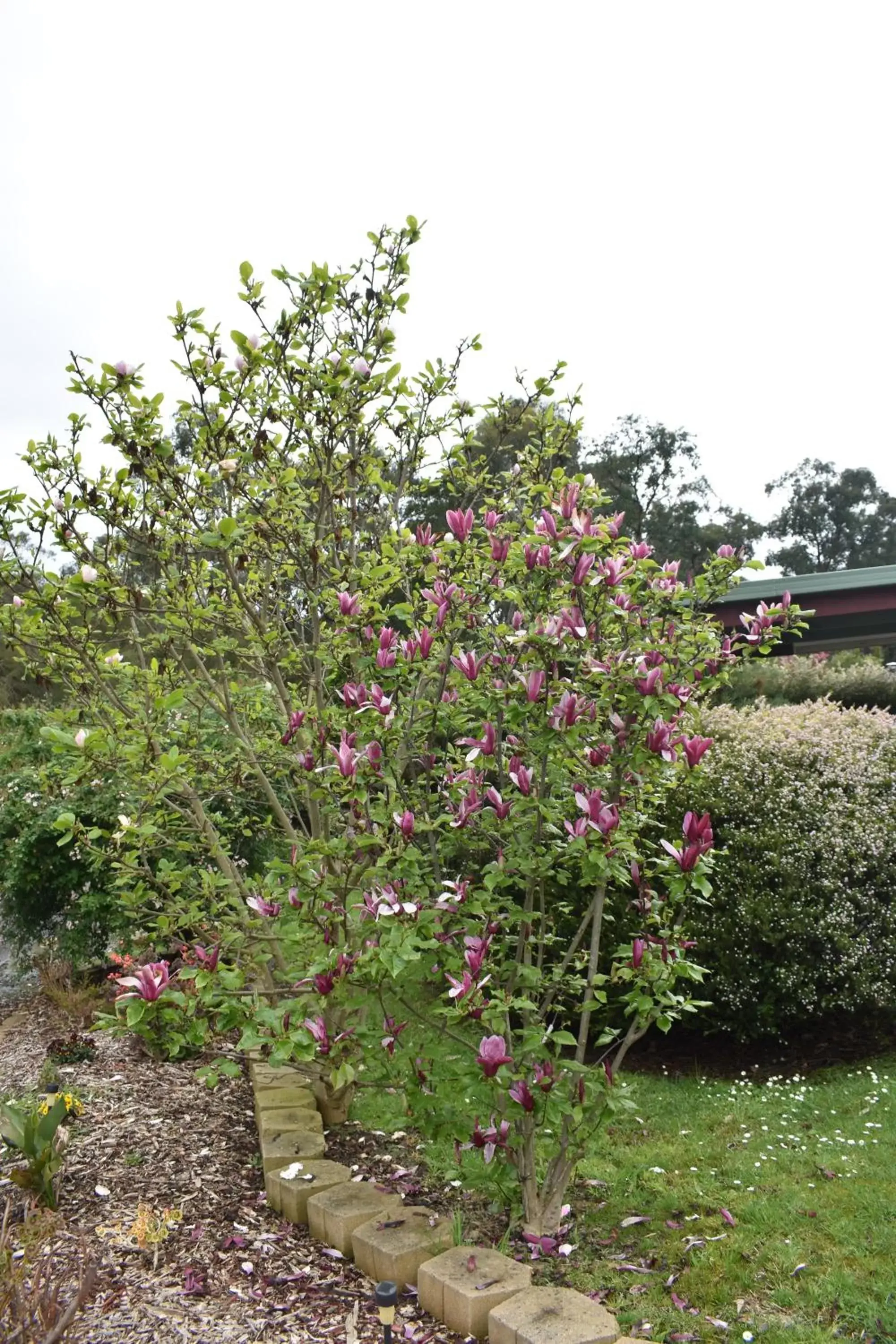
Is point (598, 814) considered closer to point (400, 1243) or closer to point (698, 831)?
point (698, 831)

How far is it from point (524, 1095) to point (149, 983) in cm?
96

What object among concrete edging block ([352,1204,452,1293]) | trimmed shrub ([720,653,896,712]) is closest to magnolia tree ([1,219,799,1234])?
concrete edging block ([352,1204,452,1293])

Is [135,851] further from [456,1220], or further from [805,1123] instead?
[805,1123]

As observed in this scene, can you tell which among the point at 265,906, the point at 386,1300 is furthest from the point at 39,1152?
the point at 386,1300

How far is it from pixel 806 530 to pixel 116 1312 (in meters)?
46.0

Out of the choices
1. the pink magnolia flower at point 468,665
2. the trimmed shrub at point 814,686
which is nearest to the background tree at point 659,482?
the trimmed shrub at point 814,686

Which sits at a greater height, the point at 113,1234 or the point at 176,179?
the point at 176,179

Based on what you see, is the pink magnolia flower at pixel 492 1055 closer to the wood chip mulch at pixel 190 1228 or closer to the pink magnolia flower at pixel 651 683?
the wood chip mulch at pixel 190 1228

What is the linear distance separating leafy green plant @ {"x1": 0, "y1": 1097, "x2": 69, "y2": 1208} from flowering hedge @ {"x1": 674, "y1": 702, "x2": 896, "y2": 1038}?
2602mm

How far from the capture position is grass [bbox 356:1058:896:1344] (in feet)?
7.44

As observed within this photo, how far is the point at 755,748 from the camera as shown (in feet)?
14.6

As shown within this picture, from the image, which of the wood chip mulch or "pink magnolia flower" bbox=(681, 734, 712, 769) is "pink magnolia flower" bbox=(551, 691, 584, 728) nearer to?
"pink magnolia flower" bbox=(681, 734, 712, 769)

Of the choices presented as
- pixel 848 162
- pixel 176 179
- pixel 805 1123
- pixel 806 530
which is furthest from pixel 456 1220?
pixel 806 530

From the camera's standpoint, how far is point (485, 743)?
8.30 feet
